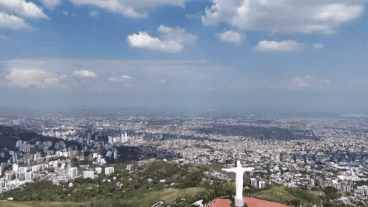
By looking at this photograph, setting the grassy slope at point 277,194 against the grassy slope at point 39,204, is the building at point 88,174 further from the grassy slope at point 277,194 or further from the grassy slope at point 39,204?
the grassy slope at point 277,194

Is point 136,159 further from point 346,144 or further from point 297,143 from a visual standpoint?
point 346,144

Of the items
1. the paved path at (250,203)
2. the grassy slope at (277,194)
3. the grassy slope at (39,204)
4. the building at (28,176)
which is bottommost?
the building at (28,176)

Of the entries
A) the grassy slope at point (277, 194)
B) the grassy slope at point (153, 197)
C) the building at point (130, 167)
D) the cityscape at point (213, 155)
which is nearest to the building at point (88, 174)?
the cityscape at point (213, 155)

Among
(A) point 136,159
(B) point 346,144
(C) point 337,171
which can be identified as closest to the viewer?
(C) point 337,171

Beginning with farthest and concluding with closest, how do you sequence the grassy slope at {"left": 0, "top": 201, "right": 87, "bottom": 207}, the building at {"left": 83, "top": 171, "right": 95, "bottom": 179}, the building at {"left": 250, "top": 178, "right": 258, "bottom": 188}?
the building at {"left": 83, "top": 171, "right": 95, "bottom": 179}
the building at {"left": 250, "top": 178, "right": 258, "bottom": 188}
the grassy slope at {"left": 0, "top": 201, "right": 87, "bottom": 207}

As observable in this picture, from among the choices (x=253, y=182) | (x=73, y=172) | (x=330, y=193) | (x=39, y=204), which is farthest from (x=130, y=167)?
(x=330, y=193)

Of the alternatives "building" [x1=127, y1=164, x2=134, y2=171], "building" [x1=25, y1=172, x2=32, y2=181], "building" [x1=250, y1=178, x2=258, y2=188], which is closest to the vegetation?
"building" [x1=250, y1=178, x2=258, y2=188]

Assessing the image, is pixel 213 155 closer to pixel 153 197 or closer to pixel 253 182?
pixel 253 182

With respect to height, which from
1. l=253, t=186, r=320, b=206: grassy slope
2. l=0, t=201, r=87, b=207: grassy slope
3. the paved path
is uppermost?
the paved path

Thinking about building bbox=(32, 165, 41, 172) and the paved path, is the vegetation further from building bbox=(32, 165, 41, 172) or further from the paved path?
building bbox=(32, 165, 41, 172)

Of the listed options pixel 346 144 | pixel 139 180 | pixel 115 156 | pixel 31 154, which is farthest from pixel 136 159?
pixel 346 144

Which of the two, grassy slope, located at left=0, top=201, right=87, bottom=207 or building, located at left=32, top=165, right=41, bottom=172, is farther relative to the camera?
building, located at left=32, top=165, right=41, bottom=172
